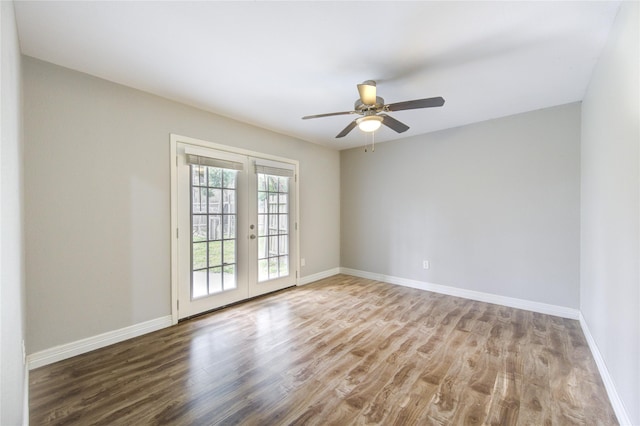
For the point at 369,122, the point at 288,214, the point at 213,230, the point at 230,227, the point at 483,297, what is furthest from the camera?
the point at 288,214

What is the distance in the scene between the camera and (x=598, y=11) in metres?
1.76

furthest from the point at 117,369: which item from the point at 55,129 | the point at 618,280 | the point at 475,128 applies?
the point at 475,128

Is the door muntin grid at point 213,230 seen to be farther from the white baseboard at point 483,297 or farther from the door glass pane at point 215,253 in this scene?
the white baseboard at point 483,297

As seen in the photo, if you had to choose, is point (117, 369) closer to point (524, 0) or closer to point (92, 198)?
point (92, 198)

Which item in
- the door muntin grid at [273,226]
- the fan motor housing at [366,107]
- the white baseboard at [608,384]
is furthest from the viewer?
the door muntin grid at [273,226]

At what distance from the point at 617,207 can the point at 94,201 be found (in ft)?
13.6

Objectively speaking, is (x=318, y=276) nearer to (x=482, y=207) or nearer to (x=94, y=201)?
(x=482, y=207)

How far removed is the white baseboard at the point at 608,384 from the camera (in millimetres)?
1657

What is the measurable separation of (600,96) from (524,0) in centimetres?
132

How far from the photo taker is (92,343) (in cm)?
254

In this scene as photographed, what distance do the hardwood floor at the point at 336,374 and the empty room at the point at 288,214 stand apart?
22 millimetres

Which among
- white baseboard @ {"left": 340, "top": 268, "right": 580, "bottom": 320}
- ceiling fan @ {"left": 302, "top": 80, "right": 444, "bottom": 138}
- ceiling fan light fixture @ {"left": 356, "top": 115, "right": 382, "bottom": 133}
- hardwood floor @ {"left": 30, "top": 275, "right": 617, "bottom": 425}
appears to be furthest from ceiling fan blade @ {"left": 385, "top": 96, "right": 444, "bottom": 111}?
white baseboard @ {"left": 340, "top": 268, "right": 580, "bottom": 320}

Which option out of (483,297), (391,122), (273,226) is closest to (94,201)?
(273,226)

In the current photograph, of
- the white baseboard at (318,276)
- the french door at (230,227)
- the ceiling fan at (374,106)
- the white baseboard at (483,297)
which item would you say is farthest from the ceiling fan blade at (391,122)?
the white baseboard at (318,276)
